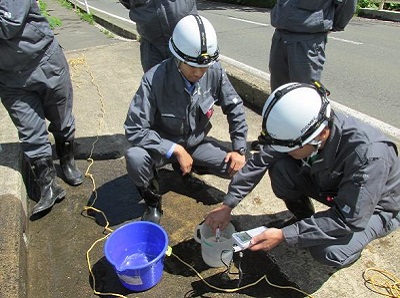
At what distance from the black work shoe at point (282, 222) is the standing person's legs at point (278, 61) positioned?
4.84 feet

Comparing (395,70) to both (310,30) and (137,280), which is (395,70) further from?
(137,280)

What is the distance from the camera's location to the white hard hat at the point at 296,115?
1920 mm

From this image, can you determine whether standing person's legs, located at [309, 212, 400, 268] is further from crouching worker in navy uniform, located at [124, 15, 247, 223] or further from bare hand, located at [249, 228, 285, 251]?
crouching worker in navy uniform, located at [124, 15, 247, 223]

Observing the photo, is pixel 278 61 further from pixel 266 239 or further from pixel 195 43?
pixel 266 239

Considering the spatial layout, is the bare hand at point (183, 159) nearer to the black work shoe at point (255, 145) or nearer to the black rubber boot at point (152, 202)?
the black rubber boot at point (152, 202)

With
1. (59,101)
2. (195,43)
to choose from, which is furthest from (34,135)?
(195,43)

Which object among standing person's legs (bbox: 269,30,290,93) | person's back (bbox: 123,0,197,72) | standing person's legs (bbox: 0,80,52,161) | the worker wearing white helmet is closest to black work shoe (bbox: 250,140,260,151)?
standing person's legs (bbox: 269,30,290,93)

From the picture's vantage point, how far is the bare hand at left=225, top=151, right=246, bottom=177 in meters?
3.04

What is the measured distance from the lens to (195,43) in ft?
8.48

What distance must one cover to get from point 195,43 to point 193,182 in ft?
4.41

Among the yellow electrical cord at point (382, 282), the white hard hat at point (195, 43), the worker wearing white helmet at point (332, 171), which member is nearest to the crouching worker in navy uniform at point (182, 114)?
the white hard hat at point (195, 43)

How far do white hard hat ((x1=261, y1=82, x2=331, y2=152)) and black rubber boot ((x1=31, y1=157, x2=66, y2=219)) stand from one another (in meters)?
2.07

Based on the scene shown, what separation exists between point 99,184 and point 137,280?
142cm

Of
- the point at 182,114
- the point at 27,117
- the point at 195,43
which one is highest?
the point at 195,43
